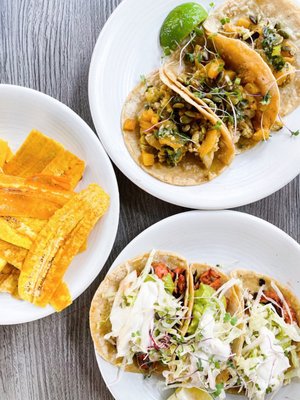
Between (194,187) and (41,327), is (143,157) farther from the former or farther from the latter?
(41,327)

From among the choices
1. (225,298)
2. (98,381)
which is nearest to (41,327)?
(98,381)

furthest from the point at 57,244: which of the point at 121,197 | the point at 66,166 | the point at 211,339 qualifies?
the point at 211,339

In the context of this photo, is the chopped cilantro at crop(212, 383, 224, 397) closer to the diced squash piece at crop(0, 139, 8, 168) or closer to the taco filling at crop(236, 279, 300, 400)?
the taco filling at crop(236, 279, 300, 400)

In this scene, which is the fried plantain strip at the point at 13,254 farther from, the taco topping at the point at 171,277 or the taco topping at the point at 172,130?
the taco topping at the point at 172,130

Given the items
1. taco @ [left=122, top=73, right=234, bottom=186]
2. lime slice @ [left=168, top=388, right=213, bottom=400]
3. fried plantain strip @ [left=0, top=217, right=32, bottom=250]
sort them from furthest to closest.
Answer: lime slice @ [left=168, top=388, right=213, bottom=400] < taco @ [left=122, top=73, right=234, bottom=186] < fried plantain strip @ [left=0, top=217, right=32, bottom=250]

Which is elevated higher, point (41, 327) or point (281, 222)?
point (281, 222)

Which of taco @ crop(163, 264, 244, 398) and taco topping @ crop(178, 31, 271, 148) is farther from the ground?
taco topping @ crop(178, 31, 271, 148)

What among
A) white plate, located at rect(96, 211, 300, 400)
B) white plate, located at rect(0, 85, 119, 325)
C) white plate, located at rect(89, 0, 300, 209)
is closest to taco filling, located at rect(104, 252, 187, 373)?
white plate, located at rect(96, 211, 300, 400)
